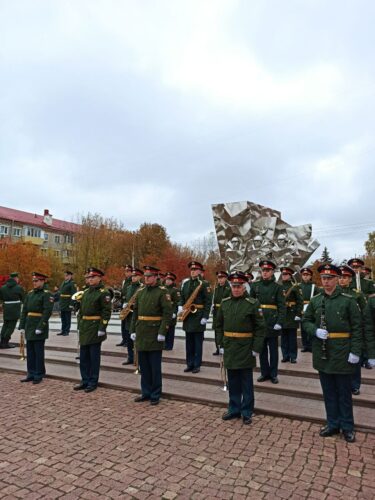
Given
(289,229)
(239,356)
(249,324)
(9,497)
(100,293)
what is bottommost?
(9,497)

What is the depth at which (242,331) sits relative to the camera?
17.3ft

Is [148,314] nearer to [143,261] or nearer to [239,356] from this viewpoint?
[239,356]

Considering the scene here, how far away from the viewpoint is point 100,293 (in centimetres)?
700

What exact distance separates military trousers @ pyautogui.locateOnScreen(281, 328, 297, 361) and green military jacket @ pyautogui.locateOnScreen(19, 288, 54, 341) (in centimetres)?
492

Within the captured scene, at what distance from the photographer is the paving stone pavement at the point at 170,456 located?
3506mm

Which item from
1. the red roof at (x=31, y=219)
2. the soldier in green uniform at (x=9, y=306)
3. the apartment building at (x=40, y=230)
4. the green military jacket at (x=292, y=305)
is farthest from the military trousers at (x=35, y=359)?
the red roof at (x=31, y=219)

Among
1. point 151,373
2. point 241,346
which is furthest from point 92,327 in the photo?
point 241,346

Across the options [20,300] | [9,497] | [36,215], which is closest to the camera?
[9,497]

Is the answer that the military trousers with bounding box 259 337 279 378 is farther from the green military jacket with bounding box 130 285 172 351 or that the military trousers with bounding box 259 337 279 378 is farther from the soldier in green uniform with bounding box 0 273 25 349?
the soldier in green uniform with bounding box 0 273 25 349

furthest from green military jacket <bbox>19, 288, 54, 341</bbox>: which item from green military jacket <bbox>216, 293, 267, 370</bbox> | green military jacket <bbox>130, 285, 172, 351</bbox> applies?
green military jacket <bbox>216, 293, 267, 370</bbox>

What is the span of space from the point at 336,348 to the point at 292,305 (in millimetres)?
3590

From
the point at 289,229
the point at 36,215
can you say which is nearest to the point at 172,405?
the point at 289,229

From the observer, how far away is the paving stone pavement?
11.5 feet

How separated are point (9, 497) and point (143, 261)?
40252mm
